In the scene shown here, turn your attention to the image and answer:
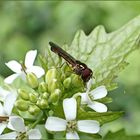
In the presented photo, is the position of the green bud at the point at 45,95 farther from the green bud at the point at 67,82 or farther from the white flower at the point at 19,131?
the white flower at the point at 19,131

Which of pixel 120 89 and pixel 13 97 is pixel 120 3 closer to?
pixel 120 89

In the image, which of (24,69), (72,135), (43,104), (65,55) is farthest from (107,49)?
(72,135)

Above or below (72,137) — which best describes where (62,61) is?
above

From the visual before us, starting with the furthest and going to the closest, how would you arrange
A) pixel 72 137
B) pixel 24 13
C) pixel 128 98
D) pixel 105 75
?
pixel 24 13
pixel 128 98
pixel 105 75
pixel 72 137

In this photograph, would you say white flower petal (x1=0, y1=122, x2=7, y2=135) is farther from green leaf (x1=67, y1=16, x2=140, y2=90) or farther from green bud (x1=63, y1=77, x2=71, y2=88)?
green leaf (x1=67, y1=16, x2=140, y2=90)

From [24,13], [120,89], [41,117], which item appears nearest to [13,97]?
[41,117]

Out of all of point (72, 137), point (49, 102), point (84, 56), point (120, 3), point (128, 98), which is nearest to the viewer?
point (72, 137)

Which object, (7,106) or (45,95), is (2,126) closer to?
(7,106)
